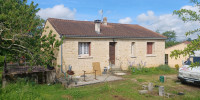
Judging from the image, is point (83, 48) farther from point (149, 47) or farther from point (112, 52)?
point (149, 47)

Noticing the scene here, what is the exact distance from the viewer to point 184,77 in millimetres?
9625

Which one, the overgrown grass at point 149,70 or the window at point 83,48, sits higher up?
the window at point 83,48

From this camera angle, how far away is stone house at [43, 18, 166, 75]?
39.4 ft

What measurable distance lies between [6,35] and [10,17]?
0.81m

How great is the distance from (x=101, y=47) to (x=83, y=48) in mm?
1536

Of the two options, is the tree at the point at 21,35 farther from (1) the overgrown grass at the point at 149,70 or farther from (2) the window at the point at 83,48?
(1) the overgrown grass at the point at 149,70

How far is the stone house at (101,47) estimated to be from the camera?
1201 cm

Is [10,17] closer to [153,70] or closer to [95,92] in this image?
[95,92]

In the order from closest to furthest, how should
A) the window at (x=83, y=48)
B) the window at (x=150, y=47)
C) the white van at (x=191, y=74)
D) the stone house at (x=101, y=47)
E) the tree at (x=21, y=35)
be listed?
the tree at (x=21, y=35) → the white van at (x=191, y=74) → the stone house at (x=101, y=47) → the window at (x=83, y=48) → the window at (x=150, y=47)

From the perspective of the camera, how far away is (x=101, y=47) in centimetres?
1338

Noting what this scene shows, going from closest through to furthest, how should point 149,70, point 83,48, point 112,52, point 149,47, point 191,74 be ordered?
point 191,74 → point 83,48 → point 112,52 → point 149,70 → point 149,47

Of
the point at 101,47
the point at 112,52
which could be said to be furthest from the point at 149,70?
the point at 101,47

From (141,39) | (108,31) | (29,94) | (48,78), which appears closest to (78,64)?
(48,78)

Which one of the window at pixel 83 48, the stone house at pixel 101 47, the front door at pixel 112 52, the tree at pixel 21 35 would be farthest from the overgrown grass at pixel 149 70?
the tree at pixel 21 35
